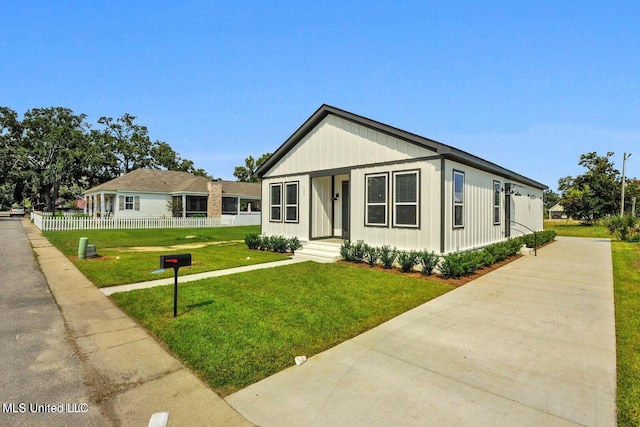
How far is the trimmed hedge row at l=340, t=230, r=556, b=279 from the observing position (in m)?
8.00

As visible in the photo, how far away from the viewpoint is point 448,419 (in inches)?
100

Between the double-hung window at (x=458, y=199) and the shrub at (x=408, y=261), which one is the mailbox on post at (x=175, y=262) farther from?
the double-hung window at (x=458, y=199)

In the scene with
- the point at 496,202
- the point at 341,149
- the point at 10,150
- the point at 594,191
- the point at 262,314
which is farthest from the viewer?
the point at 10,150

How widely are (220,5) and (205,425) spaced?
1200 cm

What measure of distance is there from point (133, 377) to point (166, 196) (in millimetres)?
30932

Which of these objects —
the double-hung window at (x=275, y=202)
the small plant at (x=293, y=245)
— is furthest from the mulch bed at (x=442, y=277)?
the double-hung window at (x=275, y=202)

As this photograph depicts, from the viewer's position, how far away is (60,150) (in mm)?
42500

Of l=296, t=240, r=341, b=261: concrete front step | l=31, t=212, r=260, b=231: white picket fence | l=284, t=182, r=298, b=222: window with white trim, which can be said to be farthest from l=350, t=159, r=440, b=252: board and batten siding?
l=31, t=212, r=260, b=231: white picket fence

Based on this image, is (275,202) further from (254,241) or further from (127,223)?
(127,223)

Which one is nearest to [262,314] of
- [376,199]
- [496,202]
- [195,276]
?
[195,276]

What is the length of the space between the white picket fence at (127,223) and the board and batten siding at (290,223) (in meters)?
14.0

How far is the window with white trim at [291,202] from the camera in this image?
42.9ft

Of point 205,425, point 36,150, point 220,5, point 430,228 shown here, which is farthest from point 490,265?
point 36,150

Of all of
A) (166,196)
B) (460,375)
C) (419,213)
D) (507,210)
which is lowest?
(460,375)
